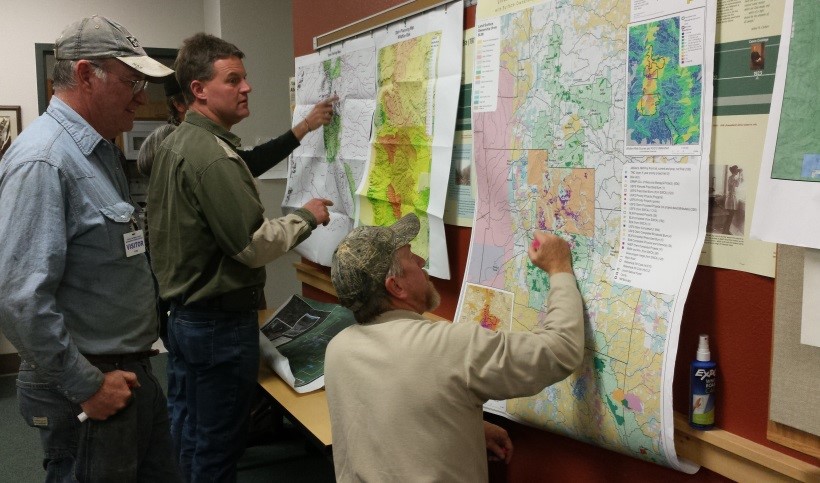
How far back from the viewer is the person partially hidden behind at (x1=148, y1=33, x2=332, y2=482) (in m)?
2.13

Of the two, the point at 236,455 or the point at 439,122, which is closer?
the point at 439,122

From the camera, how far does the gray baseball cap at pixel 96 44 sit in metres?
1.65

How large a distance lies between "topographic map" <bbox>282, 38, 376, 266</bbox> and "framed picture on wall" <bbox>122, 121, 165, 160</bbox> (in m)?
2.58

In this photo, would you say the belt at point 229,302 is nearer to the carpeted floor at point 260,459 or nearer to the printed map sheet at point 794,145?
the carpeted floor at point 260,459

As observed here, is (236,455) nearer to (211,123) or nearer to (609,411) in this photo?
(211,123)

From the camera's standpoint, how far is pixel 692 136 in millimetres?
1246

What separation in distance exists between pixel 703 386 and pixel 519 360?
34 cm

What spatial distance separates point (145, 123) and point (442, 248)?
3.88 m

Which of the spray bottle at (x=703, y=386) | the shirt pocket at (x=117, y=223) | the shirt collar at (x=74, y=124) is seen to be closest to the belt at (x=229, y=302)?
the shirt pocket at (x=117, y=223)

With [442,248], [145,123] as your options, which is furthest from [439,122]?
[145,123]

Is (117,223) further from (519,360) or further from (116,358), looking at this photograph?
(519,360)

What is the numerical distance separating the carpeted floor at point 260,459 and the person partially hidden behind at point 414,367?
6.39 ft

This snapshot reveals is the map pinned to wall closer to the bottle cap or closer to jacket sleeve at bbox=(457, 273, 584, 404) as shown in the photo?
jacket sleeve at bbox=(457, 273, 584, 404)

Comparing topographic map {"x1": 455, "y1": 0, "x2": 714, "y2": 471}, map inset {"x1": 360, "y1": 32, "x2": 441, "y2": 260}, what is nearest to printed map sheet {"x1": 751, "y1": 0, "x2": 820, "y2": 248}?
topographic map {"x1": 455, "y1": 0, "x2": 714, "y2": 471}
